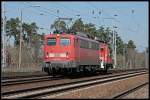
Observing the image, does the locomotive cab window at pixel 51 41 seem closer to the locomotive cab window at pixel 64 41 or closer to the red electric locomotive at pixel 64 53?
the red electric locomotive at pixel 64 53

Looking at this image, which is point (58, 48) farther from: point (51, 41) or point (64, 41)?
point (51, 41)

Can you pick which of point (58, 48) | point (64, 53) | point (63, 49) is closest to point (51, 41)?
point (58, 48)

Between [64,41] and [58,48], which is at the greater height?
[64,41]

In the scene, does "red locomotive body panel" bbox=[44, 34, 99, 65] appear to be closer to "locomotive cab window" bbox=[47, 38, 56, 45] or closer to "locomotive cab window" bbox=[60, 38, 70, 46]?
"locomotive cab window" bbox=[47, 38, 56, 45]

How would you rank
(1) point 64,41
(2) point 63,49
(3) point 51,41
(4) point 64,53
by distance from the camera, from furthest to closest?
(3) point 51,41
(1) point 64,41
(2) point 63,49
(4) point 64,53

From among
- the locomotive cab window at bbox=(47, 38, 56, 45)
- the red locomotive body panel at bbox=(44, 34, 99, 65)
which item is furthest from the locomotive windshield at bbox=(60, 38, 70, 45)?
the locomotive cab window at bbox=(47, 38, 56, 45)

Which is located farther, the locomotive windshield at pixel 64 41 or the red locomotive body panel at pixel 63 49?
the locomotive windshield at pixel 64 41

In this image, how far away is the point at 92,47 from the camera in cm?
3994

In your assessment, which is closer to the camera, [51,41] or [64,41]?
[64,41]

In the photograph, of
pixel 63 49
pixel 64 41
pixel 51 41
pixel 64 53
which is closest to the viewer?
pixel 64 53

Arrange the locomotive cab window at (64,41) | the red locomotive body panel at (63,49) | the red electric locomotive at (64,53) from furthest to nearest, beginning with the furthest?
the locomotive cab window at (64,41) → the red locomotive body panel at (63,49) → the red electric locomotive at (64,53)

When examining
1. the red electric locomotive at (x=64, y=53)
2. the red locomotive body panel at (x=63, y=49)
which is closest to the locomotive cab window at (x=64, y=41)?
the red electric locomotive at (x=64, y=53)

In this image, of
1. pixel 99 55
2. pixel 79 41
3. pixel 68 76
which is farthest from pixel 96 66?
pixel 79 41

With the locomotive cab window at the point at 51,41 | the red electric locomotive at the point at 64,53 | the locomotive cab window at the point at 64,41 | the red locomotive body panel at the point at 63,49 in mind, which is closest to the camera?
the red electric locomotive at the point at 64,53
